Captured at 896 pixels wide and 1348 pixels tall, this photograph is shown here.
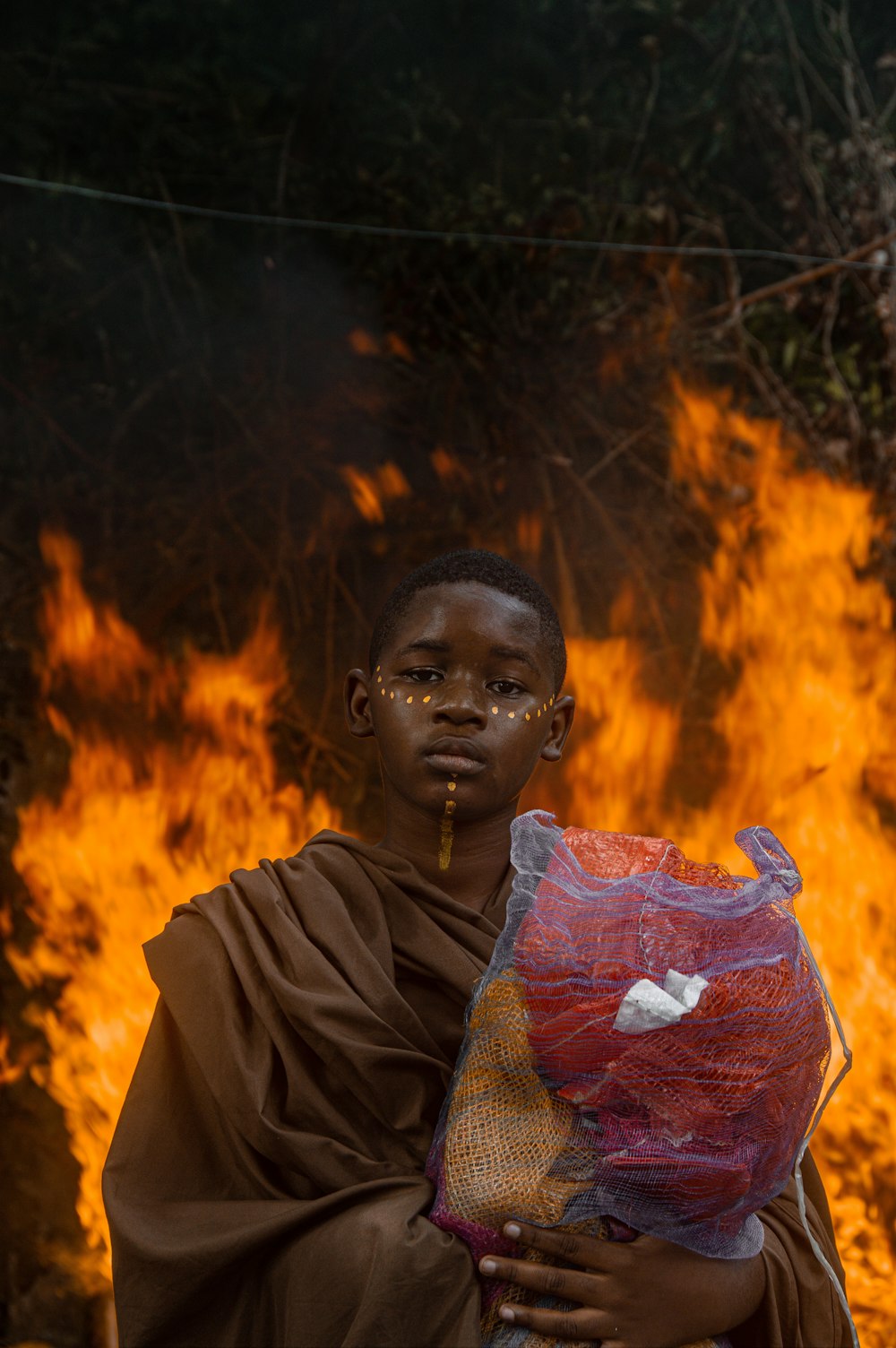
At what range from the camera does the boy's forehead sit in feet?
6.28

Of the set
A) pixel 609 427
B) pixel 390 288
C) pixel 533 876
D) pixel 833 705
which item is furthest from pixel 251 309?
pixel 533 876

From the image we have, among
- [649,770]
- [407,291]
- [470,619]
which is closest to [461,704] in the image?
[470,619]

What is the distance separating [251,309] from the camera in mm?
4043

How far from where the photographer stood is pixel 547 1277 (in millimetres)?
1487

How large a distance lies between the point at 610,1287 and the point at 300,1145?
0.41 m

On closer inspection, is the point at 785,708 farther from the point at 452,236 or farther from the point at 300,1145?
the point at 300,1145

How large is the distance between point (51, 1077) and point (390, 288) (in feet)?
8.55

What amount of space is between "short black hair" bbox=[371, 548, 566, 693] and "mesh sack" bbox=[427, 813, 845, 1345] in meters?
0.51

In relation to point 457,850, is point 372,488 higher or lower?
higher

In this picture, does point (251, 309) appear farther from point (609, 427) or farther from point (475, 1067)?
point (475, 1067)

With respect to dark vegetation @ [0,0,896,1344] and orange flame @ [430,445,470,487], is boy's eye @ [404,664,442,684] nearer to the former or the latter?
dark vegetation @ [0,0,896,1344]

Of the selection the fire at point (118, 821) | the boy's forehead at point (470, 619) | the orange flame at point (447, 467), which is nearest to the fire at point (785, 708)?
the orange flame at point (447, 467)

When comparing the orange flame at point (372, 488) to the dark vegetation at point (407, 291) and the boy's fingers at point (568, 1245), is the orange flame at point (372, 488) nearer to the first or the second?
the dark vegetation at point (407, 291)

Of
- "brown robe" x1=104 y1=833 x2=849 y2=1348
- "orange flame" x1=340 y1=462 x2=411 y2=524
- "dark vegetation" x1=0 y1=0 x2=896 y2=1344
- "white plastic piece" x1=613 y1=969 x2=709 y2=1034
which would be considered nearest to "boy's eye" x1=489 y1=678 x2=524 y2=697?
"brown robe" x1=104 y1=833 x2=849 y2=1348
